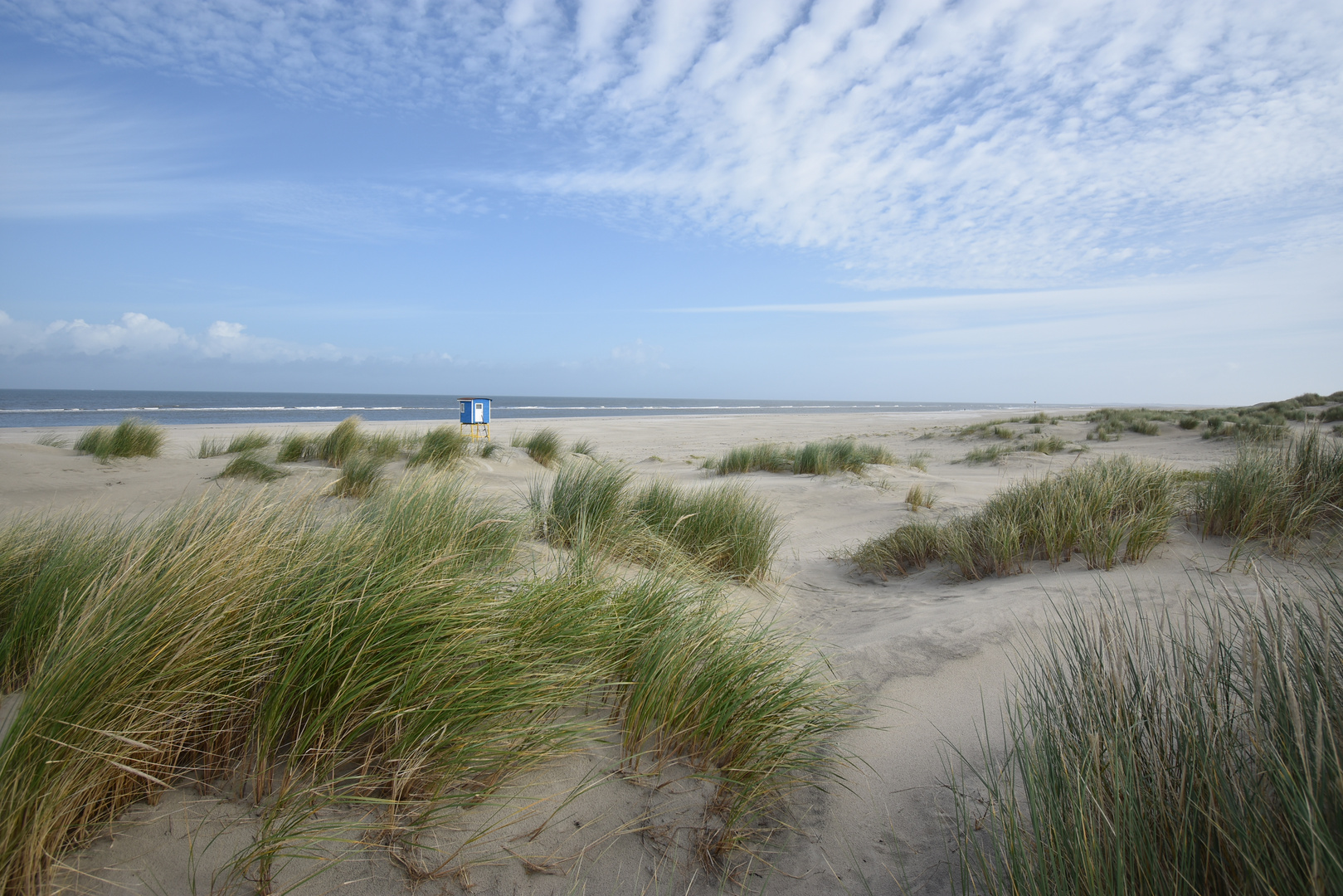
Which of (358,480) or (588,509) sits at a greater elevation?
(588,509)

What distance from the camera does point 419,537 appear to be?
2.91 m

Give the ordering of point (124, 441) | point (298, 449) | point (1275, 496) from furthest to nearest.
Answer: point (298, 449)
point (124, 441)
point (1275, 496)

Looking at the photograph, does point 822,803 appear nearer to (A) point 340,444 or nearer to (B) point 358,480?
(B) point 358,480

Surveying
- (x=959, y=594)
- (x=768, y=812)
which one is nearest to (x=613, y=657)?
(x=768, y=812)

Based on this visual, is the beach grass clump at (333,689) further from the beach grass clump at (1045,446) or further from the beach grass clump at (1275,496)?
the beach grass clump at (1045,446)

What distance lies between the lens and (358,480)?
6.82m

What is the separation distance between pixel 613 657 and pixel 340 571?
0.99 m

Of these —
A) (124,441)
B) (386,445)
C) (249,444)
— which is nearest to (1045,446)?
(386,445)

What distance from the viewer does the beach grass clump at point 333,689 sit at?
1529 mm

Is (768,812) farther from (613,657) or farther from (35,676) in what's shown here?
(35,676)

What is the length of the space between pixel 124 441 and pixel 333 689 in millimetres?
9675

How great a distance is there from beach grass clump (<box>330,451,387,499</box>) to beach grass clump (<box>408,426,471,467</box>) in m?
1.17

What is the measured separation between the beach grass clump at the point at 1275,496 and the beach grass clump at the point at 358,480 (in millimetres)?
6873

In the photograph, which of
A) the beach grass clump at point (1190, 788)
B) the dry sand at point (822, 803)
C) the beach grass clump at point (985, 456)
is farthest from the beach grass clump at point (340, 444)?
the beach grass clump at point (985, 456)
